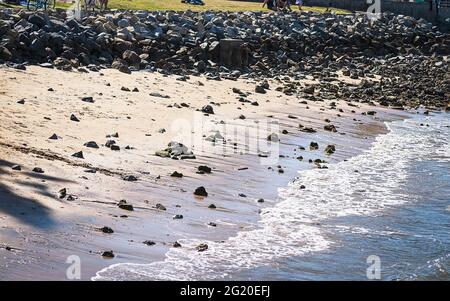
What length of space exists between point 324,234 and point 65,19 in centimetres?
1793

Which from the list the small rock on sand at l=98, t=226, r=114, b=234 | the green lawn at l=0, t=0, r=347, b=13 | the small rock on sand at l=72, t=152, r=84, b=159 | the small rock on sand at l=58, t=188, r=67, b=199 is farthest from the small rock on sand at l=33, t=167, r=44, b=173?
the green lawn at l=0, t=0, r=347, b=13

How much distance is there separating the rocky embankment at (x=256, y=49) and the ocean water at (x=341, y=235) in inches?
372

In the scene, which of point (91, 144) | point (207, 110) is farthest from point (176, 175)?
point (207, 110)

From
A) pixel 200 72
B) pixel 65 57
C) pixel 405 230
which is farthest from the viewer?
pixel 200 72

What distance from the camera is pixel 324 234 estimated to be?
12.6 metres

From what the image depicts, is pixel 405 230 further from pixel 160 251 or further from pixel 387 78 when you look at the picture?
pixel 387 78

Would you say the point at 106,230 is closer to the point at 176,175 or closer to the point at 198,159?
the point at 176,175

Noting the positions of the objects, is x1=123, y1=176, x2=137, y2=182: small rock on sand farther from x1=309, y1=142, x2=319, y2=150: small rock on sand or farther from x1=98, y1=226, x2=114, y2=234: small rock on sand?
x1=309, y1=142, x2=319, y2=150: small rock on sand

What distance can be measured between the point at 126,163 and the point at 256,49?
70.0 feet

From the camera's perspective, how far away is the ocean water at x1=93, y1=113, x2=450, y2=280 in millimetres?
10500

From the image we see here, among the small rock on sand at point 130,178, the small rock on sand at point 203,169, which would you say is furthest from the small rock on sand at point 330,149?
the small rock on sand at point 130,178

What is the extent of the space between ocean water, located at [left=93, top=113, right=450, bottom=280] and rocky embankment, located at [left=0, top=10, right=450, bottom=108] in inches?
372

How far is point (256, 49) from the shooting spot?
3556 centimetres
